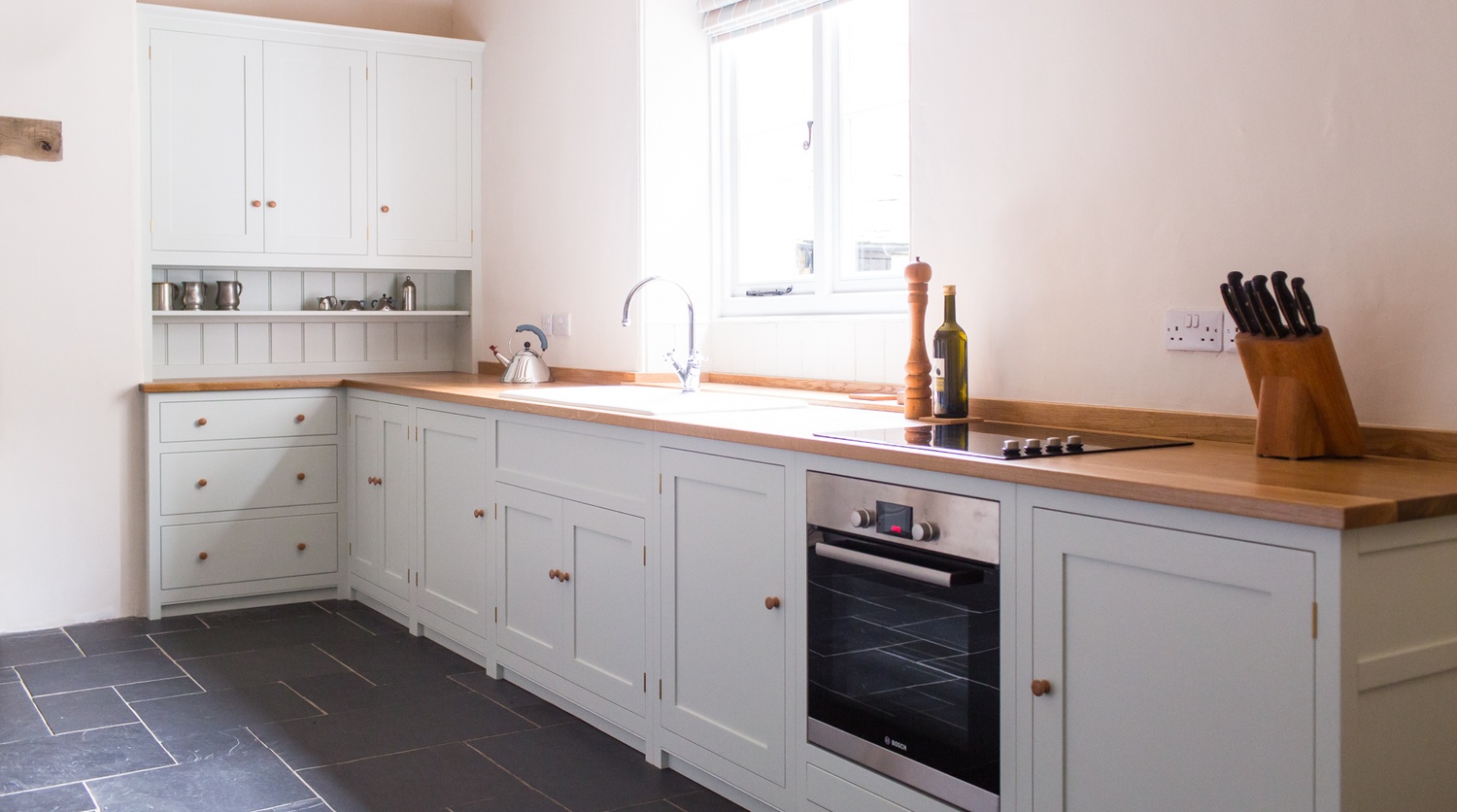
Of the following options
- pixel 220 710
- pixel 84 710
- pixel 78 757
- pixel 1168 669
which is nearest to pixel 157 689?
pixel 84 710

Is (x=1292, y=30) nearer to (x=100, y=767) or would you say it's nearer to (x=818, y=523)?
(x=818, y=523)

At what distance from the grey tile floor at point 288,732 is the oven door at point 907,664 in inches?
21.7

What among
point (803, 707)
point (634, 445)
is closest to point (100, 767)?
point (634, 445)

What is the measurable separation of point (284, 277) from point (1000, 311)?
337cm

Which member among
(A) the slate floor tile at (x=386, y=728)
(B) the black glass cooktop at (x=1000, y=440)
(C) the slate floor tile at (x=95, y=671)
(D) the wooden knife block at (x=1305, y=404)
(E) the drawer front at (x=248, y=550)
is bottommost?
(A) the slate floor tile at (x=386, y=728)

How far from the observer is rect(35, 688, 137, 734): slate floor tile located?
10.2ft

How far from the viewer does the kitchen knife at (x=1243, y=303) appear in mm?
1938

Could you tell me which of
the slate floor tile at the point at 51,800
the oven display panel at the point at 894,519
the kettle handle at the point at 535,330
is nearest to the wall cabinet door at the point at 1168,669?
the oven display panel at the point at 894,519

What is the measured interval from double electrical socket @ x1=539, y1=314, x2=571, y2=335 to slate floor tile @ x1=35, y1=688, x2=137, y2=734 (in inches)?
75.6

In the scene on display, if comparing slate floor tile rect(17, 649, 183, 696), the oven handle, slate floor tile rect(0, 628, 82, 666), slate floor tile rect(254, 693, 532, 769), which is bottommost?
slate floor tile rect(254, 693, 532, 769)

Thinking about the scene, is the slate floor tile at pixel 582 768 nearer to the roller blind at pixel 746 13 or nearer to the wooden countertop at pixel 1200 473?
the wooden countertop at pixel 1200 473

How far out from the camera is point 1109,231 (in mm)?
2439

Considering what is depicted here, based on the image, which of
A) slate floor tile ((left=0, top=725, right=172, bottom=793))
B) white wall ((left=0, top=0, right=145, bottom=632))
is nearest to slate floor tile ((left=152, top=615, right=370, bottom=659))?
white wall ((left=0, top=0, right=145, bottom=632))

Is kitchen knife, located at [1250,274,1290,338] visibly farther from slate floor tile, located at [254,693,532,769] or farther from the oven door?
slate floor tile, located at [254,693,532,769]
